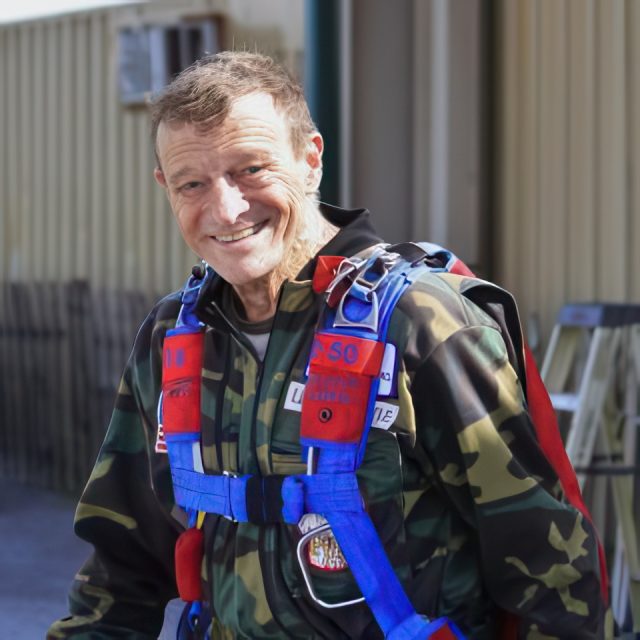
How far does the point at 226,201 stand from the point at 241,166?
0.22 ft

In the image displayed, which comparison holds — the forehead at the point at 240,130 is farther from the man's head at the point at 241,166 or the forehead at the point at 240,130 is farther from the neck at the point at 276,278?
the neck at the point at 276,278

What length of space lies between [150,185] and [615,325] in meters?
3.93

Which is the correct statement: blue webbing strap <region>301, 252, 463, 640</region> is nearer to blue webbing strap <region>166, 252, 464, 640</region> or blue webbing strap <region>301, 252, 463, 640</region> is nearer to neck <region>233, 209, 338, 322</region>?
blue webbing strap <region>166, 252, 464, 640</region>

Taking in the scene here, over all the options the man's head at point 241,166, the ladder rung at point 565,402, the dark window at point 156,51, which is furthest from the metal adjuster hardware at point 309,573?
the dark window at point 156,51

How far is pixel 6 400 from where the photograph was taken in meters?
8.79

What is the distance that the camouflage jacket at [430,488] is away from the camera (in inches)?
72.0

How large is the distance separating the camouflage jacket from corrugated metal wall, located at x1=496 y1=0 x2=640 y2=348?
3.40 m

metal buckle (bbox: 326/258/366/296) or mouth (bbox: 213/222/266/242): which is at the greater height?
mouth (bbox: 213/222/266/242)

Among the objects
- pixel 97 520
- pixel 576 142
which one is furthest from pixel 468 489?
pixel 576 142

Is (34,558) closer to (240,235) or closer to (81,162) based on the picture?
(81,162)

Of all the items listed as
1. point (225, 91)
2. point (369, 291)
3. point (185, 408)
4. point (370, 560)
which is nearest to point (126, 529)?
point (185, 408)

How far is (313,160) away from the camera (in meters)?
2.10

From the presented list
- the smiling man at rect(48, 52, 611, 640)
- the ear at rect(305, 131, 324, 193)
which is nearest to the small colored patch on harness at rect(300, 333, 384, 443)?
the smiling man at rect(48, 52, 611, 640)

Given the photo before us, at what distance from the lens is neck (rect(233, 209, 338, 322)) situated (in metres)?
2.05
